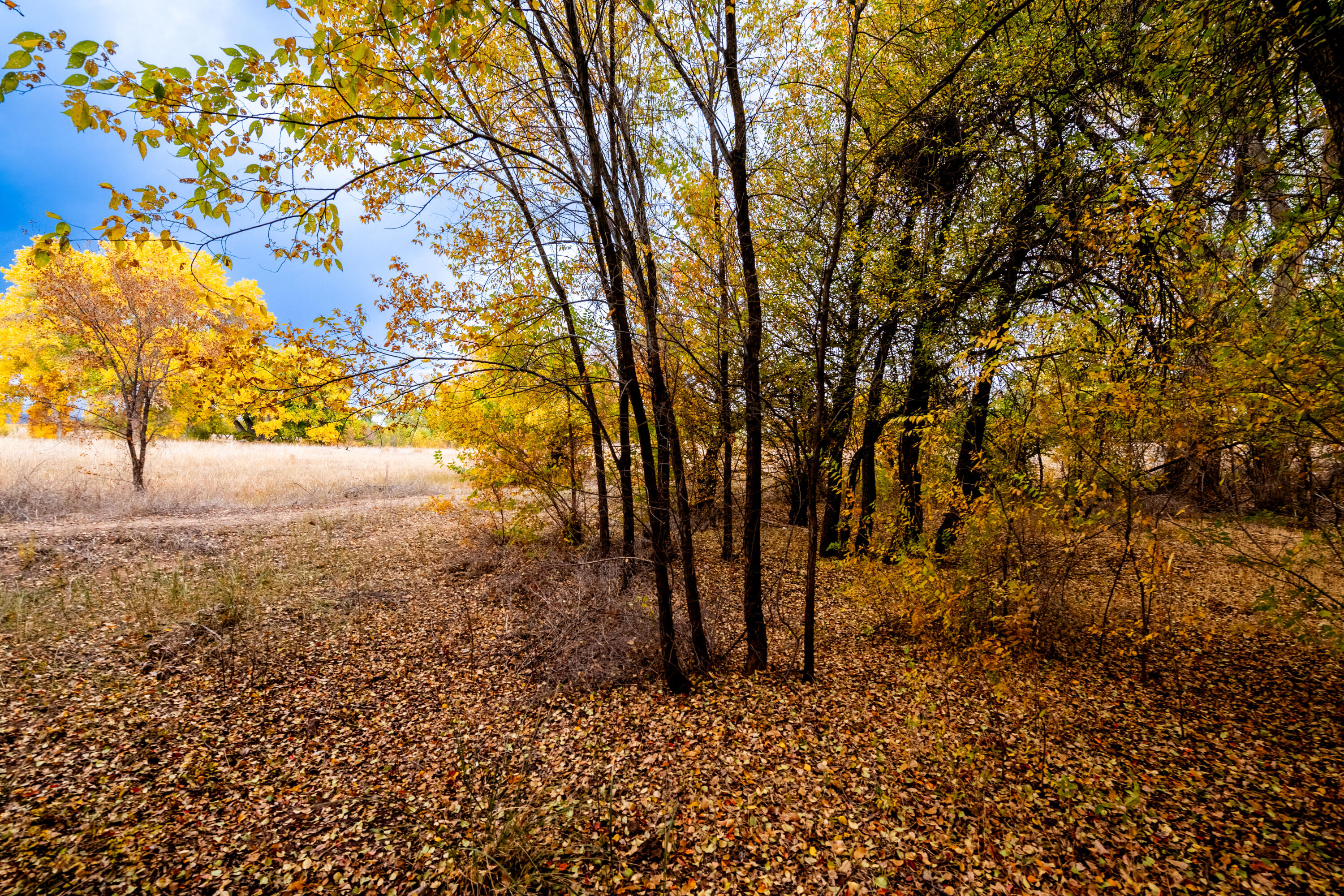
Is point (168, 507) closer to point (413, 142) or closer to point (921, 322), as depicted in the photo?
point (413, 142)

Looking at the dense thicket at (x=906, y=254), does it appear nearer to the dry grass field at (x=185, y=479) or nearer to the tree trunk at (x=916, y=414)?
the tree trunk at (x=916, y=414)

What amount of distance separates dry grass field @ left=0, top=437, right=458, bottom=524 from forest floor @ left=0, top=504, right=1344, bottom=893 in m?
6.21

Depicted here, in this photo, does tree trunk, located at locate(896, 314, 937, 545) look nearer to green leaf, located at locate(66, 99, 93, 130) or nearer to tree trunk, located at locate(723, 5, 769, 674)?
tree trunk, located at locate(723, 5, 769, 674)

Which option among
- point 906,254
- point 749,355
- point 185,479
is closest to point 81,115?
point 749,355

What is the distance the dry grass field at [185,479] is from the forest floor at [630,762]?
621 centimetres

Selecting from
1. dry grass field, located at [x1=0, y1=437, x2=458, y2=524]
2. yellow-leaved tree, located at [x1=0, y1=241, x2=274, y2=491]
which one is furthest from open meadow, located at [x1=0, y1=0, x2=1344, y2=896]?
yellow-leaved tree, located at [x1=0, y1=241, x2=274, y2=491]

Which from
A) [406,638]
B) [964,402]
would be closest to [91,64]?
[406,638]

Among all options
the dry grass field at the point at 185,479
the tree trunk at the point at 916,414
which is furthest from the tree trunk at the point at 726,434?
the dry grass field at the point at 185,479

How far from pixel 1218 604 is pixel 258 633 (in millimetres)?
12136

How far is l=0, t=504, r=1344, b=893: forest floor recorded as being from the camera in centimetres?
304

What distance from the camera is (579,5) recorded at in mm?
4562

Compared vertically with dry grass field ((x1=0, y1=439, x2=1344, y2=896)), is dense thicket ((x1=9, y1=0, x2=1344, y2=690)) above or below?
above

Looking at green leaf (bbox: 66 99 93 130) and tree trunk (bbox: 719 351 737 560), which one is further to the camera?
tree trunk (bbox: 719 351 737 560)

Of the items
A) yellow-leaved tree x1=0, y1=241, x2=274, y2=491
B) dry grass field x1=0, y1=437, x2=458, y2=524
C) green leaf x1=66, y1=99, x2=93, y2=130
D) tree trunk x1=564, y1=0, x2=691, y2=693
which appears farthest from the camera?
→ yellow-leaved tree x1=0, y1=241, x2=274, y2=491
